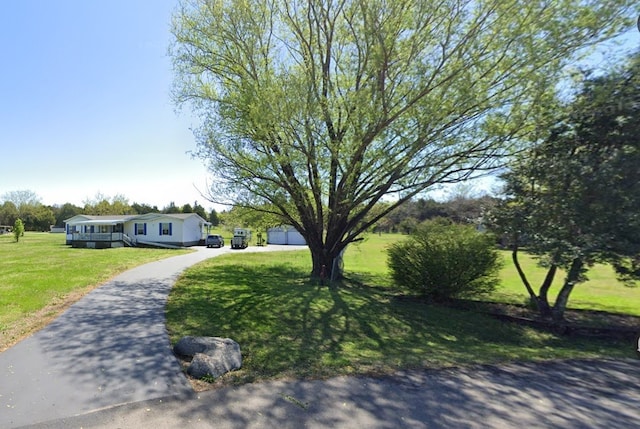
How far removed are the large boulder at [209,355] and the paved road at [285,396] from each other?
0.65ft

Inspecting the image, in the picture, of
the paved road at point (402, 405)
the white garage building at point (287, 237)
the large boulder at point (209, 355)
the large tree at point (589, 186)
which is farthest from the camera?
the white garage building at point (287, 237)

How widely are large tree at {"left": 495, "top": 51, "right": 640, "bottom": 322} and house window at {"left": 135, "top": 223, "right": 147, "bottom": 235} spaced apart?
34536mm

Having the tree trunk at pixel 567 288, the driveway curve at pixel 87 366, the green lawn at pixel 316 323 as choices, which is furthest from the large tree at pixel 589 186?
the driveway curve at pixel 87 366

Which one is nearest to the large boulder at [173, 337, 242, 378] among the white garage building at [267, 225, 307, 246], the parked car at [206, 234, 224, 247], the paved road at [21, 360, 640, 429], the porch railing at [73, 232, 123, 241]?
the paved road at [21, 360, 640, 429]

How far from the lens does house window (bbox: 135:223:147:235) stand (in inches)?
1390

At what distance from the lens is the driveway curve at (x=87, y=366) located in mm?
3719

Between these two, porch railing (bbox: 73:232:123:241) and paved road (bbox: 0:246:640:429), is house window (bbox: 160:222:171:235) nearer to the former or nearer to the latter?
porch railing (bbox: 73:232:123:241)

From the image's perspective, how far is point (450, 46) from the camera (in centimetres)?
908

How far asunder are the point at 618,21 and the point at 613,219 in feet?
15.7

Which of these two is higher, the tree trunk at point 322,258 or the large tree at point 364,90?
the large tree at point 364,90

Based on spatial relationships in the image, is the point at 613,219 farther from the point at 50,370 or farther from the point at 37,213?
the point at 37,213

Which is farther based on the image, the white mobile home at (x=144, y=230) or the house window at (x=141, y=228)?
the house window at (x=141, y=228)

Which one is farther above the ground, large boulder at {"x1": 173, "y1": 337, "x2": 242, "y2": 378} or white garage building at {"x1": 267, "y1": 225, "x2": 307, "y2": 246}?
white garage building at {"x1": 267, "y1": 225, "x2": 307, "y2": 246}

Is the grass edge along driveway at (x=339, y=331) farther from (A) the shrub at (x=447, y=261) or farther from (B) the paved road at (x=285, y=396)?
(A) the shrub at (x=447, y=261)
